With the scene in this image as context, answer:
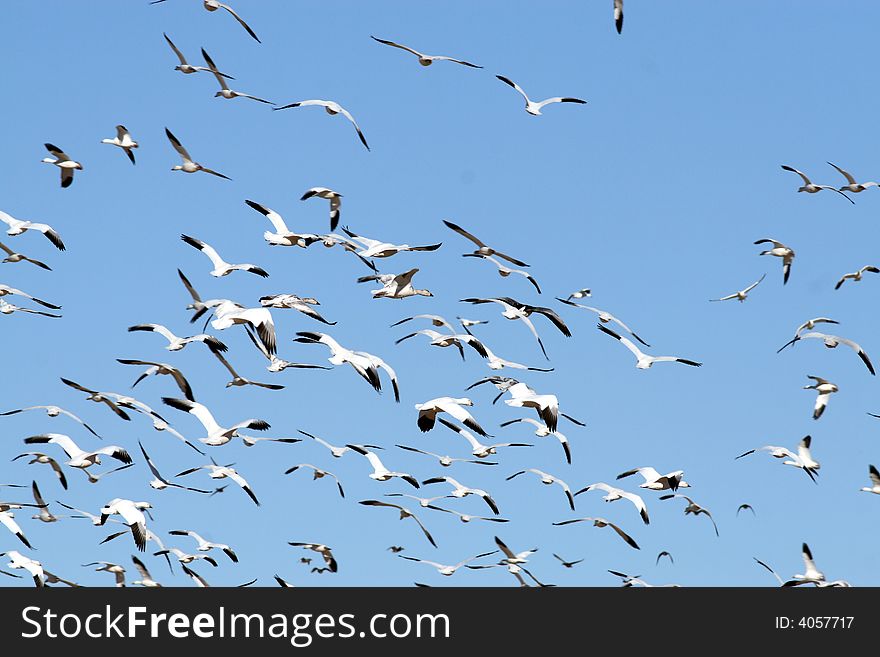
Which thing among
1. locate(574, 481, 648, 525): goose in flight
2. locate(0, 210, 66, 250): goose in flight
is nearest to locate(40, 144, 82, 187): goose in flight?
locate(0, 210, 66, 250): goose in flight

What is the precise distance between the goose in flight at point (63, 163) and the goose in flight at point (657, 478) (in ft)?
62.1

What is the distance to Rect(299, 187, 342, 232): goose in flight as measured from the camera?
48.6m

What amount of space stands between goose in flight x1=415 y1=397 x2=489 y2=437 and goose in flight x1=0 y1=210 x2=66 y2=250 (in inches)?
579

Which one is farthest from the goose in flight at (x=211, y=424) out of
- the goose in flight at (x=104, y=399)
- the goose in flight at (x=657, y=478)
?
the goose in flight at (x=657, y=478)

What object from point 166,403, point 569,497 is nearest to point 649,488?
point 569,497

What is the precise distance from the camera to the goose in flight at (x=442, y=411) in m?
40.0

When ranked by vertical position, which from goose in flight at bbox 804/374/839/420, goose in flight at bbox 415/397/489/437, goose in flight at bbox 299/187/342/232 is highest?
goose in flight at bbox 299/187/342/232

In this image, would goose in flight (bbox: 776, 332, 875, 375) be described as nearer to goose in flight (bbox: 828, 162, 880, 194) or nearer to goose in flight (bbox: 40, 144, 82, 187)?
goose in flight (bbox: 828, 162, 880, 194)

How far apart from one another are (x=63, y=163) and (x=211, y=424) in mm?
10299

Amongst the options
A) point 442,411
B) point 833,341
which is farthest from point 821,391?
point 442,411
